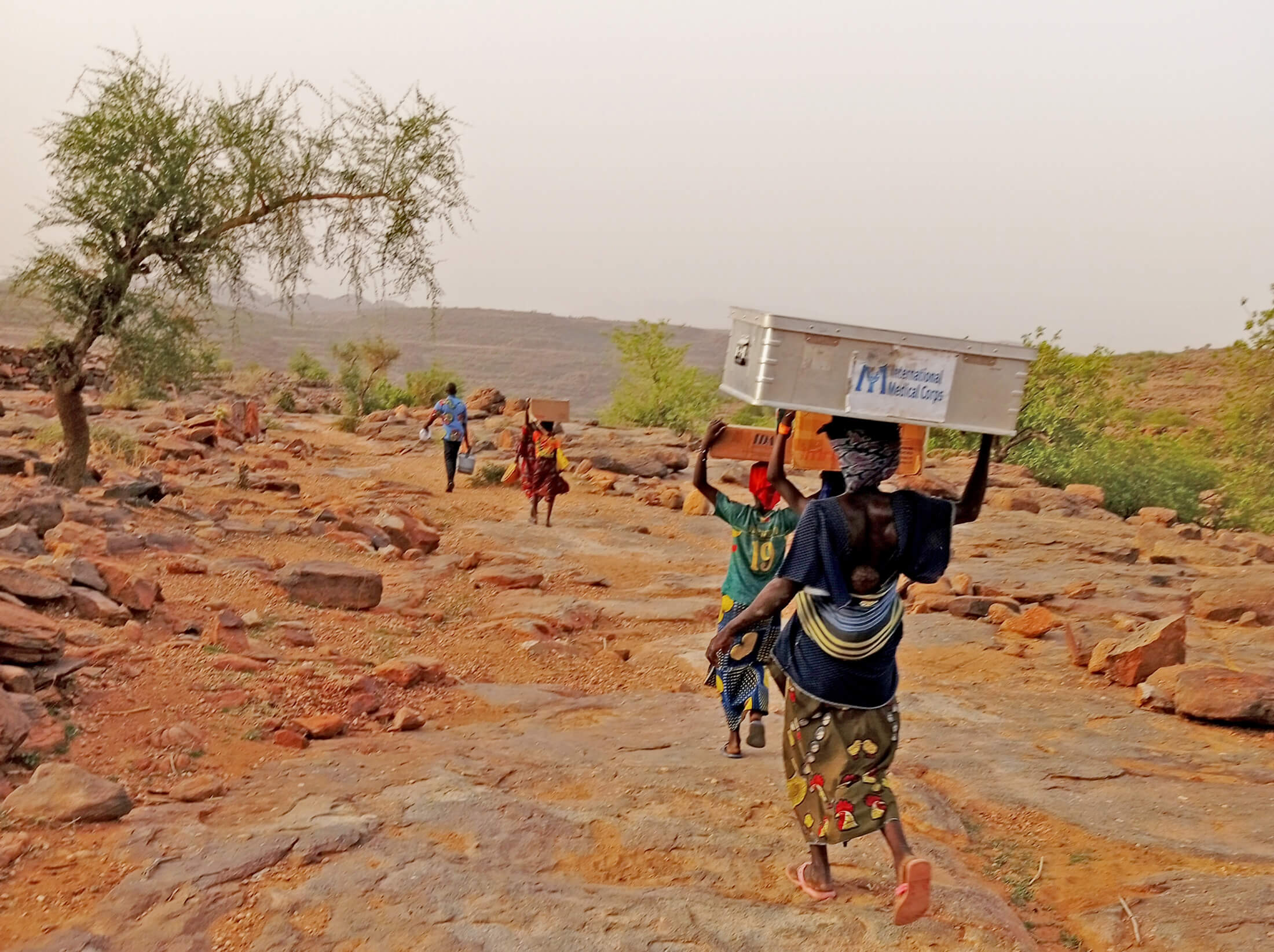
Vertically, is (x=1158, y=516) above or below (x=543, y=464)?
below

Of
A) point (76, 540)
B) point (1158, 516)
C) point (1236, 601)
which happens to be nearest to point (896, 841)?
point (76, 540)

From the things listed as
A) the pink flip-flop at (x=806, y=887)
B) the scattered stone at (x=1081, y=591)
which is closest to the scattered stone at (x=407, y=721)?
the pink flip-flop at (x=806, y=887)

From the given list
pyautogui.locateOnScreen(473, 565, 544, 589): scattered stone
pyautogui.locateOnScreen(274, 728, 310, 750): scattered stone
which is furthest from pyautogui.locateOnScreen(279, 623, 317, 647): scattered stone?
pyautogui.locateOnScreen(473, 565, 544, 589): scattered stone

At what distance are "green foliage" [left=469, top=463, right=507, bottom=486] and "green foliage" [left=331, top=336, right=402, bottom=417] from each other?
14.0 metres

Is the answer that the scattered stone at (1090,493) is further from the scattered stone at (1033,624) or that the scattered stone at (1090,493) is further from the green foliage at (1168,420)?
the green foliage at (1168,420)

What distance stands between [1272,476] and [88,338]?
1643cm

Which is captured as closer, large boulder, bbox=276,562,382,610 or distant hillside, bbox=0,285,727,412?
large boulder, bbox=276,562,382,610

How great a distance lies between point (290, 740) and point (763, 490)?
108 inches

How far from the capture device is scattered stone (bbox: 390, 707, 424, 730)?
6.02 metres

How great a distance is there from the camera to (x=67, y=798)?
4109 mm

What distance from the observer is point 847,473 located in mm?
3518

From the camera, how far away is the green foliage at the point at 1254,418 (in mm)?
15531

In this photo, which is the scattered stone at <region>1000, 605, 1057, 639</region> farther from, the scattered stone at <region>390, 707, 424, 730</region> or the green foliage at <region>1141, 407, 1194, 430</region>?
the green foliage at <region>1141, 407, 1194, 430</region>

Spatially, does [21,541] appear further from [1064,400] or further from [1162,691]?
[1064,400]
